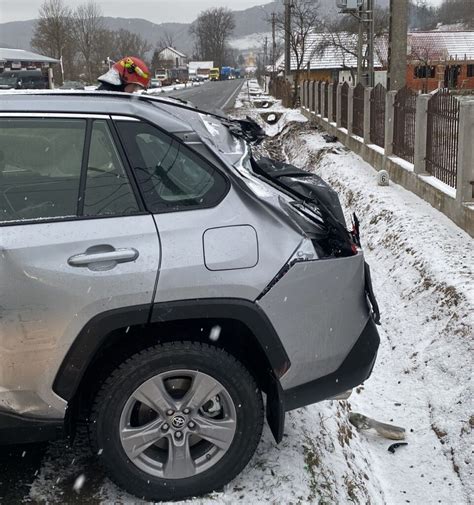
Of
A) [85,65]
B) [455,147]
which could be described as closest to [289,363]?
[455,147]

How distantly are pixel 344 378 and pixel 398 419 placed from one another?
6.57 ft

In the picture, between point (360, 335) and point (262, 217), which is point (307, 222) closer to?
point (262, 217)

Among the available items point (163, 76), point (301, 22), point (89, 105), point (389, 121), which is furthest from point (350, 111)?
point (163, 76)

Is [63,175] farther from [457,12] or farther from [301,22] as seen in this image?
[457,12]

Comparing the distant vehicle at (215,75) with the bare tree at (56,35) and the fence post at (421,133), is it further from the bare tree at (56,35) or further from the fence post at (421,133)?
the fence post at (421,133)

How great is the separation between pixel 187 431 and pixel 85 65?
74947 mm

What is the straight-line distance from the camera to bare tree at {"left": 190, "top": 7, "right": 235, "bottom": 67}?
138625mm

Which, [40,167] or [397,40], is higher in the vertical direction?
[397,40]

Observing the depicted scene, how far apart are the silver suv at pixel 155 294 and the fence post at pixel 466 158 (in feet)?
17.2

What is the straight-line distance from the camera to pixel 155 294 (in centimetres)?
276

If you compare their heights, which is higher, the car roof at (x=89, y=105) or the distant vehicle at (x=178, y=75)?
the distant vehicle at (x=178, y=75)

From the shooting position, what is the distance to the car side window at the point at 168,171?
2959 millimetres

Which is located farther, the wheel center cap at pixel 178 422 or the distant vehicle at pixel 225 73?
the distant vehicle at pixel 225 73

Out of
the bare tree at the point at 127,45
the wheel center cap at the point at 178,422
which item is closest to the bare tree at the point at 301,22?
the bare tree at the point at 127,45
